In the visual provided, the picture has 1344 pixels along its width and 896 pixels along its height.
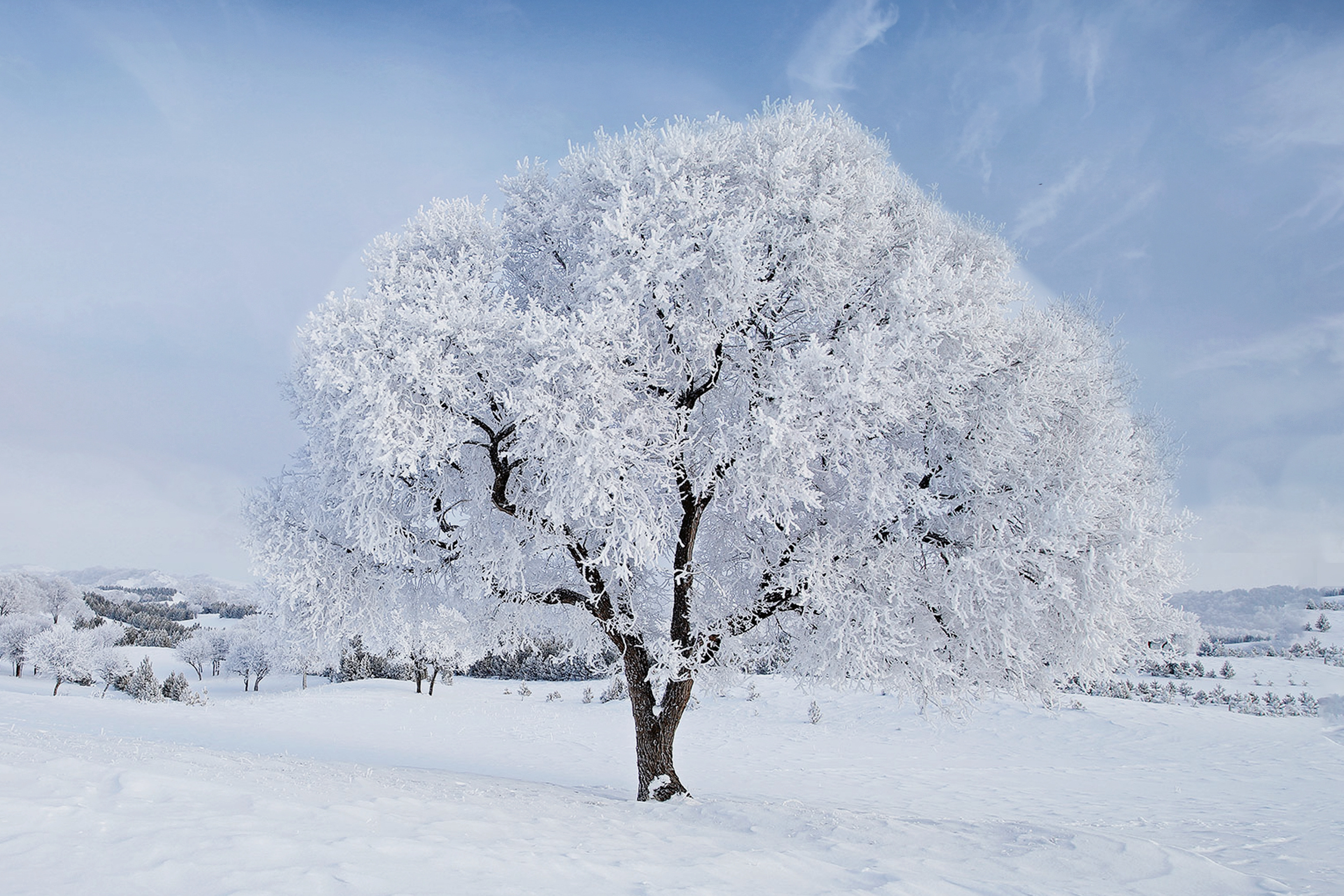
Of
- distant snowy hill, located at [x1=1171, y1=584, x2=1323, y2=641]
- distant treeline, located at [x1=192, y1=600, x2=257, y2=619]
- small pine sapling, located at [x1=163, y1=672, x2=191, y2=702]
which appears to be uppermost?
distant treeline, located at [x1=192, y1=600, x2=257, y2=619]

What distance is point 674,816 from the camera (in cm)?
833

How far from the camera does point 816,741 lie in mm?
22656

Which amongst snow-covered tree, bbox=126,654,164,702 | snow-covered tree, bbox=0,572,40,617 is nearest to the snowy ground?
snow-covered tree, bbox=126,654,164,702

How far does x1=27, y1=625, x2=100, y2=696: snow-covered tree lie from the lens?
1876 inches

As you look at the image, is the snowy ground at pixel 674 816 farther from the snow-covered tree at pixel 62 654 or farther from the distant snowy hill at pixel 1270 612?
the snow-covered tree at pixel 62 654

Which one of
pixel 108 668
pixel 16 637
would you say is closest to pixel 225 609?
pixel 16 637

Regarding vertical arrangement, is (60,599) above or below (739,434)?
above

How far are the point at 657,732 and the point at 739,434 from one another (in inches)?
193

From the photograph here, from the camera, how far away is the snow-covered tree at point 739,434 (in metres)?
8.39

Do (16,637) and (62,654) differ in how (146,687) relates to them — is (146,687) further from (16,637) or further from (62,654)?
(16,637)

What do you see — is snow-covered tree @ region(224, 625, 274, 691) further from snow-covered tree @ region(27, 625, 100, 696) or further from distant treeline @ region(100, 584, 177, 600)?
distant treeline @ region(100, 584, 177, 600)

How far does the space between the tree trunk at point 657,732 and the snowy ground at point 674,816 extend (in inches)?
24.0

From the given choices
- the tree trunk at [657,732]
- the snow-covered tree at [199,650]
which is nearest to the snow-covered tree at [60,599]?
the snow-covered tree at [199,650]

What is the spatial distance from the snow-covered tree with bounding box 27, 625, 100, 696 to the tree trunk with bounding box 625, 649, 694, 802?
5615cm
